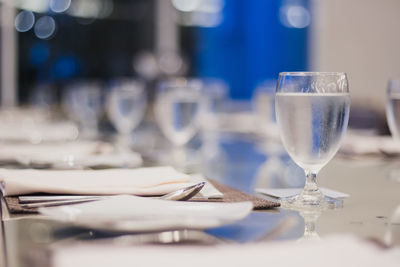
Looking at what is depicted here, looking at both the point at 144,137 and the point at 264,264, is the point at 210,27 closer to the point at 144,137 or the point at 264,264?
the point at 144,137

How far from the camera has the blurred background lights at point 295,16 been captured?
5.89 metres

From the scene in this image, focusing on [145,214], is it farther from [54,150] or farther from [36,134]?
[36,134]

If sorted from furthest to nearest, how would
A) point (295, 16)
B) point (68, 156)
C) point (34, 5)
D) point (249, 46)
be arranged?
point (249, 46) < point (295, 16) < point (34, 5) < point (68, 156)

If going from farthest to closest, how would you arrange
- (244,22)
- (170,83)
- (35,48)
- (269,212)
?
(244,22) → (35,48) → (170,83) → (269,212)

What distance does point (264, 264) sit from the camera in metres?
0.41

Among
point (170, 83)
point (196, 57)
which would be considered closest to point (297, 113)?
point (170, 83)

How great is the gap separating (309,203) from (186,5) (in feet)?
21.1

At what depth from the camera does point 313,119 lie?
707mm

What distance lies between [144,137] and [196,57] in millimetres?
5521

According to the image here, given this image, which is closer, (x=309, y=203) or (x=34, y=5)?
(x=309, y=203)

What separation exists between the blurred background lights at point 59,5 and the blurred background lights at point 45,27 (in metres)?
0.11

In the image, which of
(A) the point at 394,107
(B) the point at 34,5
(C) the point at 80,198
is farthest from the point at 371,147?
(B) the point at 34,5

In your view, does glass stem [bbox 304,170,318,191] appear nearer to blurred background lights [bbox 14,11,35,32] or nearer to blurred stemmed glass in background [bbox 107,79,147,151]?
blurred stemmed glass in background [bbox 107,79,147,151]

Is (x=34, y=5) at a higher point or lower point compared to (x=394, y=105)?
higher
